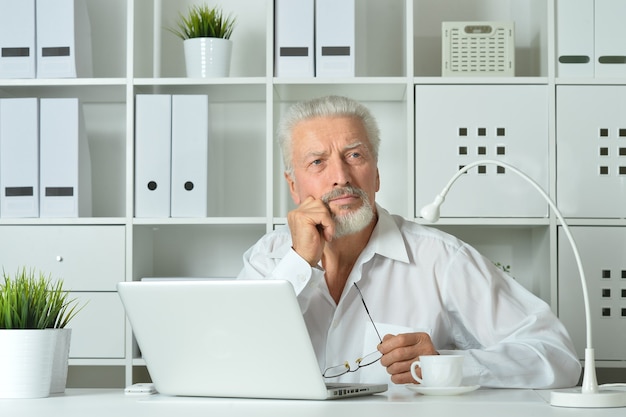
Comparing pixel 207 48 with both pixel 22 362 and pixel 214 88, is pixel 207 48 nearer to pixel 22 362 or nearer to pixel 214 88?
pixel 214 88

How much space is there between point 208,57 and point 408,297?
4.23 ft

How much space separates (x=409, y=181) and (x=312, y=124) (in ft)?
2.39

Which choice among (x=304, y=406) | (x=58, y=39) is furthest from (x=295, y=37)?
(x=304, y=406)

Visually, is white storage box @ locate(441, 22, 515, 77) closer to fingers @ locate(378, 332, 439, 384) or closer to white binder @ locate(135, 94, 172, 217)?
white binder @ locate(135, 94, 172, 217)

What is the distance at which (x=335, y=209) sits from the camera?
7.23 ft

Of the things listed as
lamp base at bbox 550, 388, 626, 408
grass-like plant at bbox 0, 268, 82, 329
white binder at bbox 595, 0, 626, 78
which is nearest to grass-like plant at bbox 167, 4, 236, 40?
white binder at bbox 595, 0, 626, 78

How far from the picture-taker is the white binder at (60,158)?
3.02m

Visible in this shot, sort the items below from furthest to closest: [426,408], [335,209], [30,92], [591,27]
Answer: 1. [30,92]
2. [591,27]
3. [335,209]
4. [426,408]

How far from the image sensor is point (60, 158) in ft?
9.92

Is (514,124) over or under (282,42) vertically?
under

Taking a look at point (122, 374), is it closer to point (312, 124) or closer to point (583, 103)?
point (312, 124)

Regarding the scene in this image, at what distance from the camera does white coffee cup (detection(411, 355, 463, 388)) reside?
5.10ft

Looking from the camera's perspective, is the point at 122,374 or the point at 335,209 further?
the point at 122,374

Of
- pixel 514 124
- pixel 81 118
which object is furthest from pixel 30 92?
pixel 514 124
